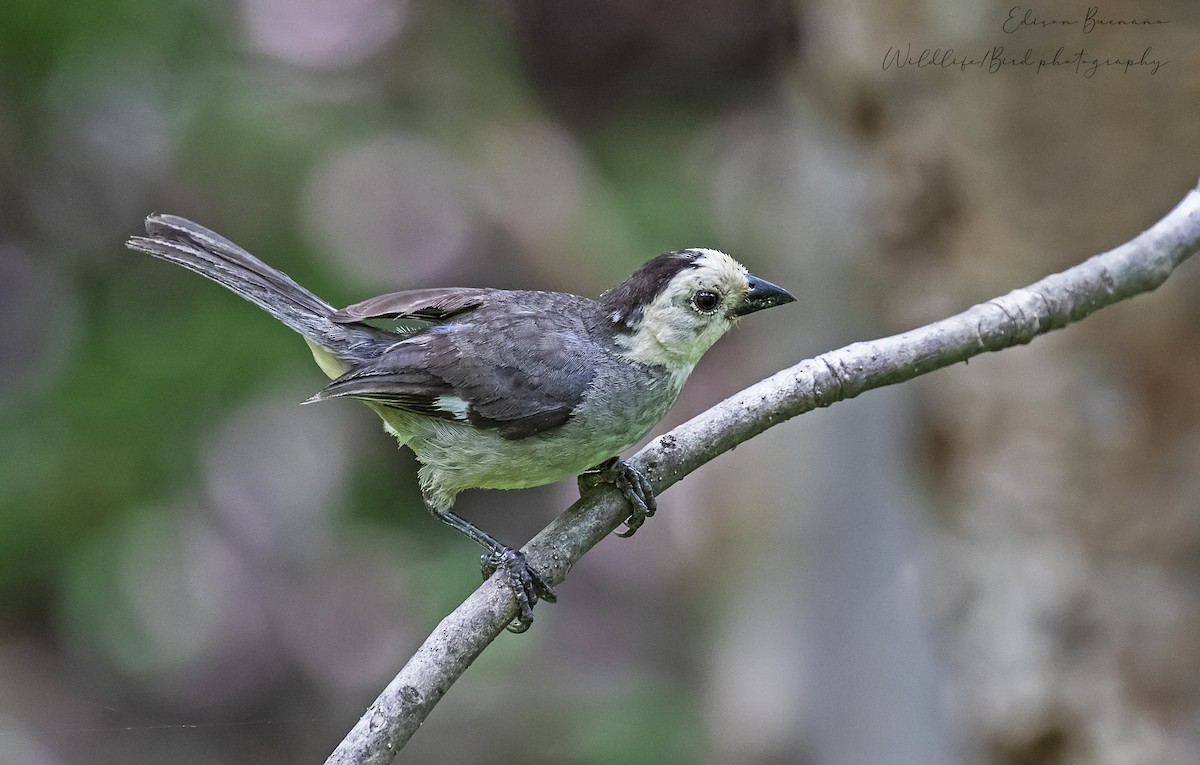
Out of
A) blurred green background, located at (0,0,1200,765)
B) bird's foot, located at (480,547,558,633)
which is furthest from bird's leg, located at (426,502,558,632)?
blurred green background, located at (0,0,1200,765)

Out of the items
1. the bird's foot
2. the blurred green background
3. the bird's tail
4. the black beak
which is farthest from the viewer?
the blurred green background

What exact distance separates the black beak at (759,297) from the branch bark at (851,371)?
16 centimetres

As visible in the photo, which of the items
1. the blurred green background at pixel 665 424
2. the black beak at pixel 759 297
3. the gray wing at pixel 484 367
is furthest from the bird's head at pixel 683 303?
the blurred green background at pixel 665 424

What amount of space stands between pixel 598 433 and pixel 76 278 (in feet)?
8.81

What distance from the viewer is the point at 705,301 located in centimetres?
265

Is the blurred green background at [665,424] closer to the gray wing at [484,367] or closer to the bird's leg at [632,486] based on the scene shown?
the gray wing at [484,367]

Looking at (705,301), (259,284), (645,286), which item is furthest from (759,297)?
(259,284)

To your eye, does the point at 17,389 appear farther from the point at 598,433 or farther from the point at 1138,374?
the point at 1138,374

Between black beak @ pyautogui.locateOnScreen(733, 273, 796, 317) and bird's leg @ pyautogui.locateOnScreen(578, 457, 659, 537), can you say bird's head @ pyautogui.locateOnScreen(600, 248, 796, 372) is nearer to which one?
black beak @ pyautogui.locateOnScreen(733, 273, 796, 317)

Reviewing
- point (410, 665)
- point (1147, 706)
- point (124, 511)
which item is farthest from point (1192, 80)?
point (124, 511)

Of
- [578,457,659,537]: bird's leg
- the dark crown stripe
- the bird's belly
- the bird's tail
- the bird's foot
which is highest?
the bird's tail

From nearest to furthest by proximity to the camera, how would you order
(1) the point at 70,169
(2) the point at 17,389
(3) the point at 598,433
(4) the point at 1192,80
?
1. (3) the point at 598,433
2. (4) the point at 1192,80
3. (2) the point at 17,389
4. (1) the point at 70,169

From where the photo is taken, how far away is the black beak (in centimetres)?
263

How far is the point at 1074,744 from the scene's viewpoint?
4008mm
